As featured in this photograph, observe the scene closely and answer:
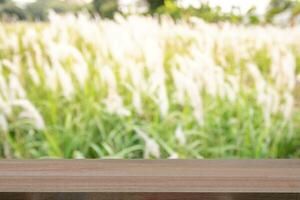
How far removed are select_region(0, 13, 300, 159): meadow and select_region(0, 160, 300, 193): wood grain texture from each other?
1.13 ft

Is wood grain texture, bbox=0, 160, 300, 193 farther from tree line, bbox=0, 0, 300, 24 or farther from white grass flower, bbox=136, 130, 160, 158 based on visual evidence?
tree line, bbox=0, 0, 300, 24

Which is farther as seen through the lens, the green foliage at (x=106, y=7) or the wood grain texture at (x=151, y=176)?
the green foliage at (x=106, y=7)

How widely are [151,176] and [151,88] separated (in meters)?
0.52

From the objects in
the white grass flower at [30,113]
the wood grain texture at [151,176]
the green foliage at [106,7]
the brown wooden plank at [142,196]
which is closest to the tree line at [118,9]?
the green foliage at [106,7]

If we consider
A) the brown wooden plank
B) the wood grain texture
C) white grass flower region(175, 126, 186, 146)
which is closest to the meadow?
white grass flower region(175, 126, 186, 146)

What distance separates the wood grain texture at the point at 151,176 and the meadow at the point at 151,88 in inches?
13.6

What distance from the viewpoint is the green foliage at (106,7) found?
1391 millimetres

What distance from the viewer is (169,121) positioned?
4.54 feet

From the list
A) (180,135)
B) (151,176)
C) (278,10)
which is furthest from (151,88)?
(151,176)

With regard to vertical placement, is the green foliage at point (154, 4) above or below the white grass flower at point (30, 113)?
above

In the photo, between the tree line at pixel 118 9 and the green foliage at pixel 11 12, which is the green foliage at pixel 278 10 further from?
the green foliage at pixel 11 12

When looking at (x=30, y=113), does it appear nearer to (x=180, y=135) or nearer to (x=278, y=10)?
(x=180, y=135)

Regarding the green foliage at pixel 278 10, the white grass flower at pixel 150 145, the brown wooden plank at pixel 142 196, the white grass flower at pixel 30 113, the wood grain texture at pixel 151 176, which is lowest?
the brown wooden plank at pixel 142 196

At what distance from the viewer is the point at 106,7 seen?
140 centimetres
